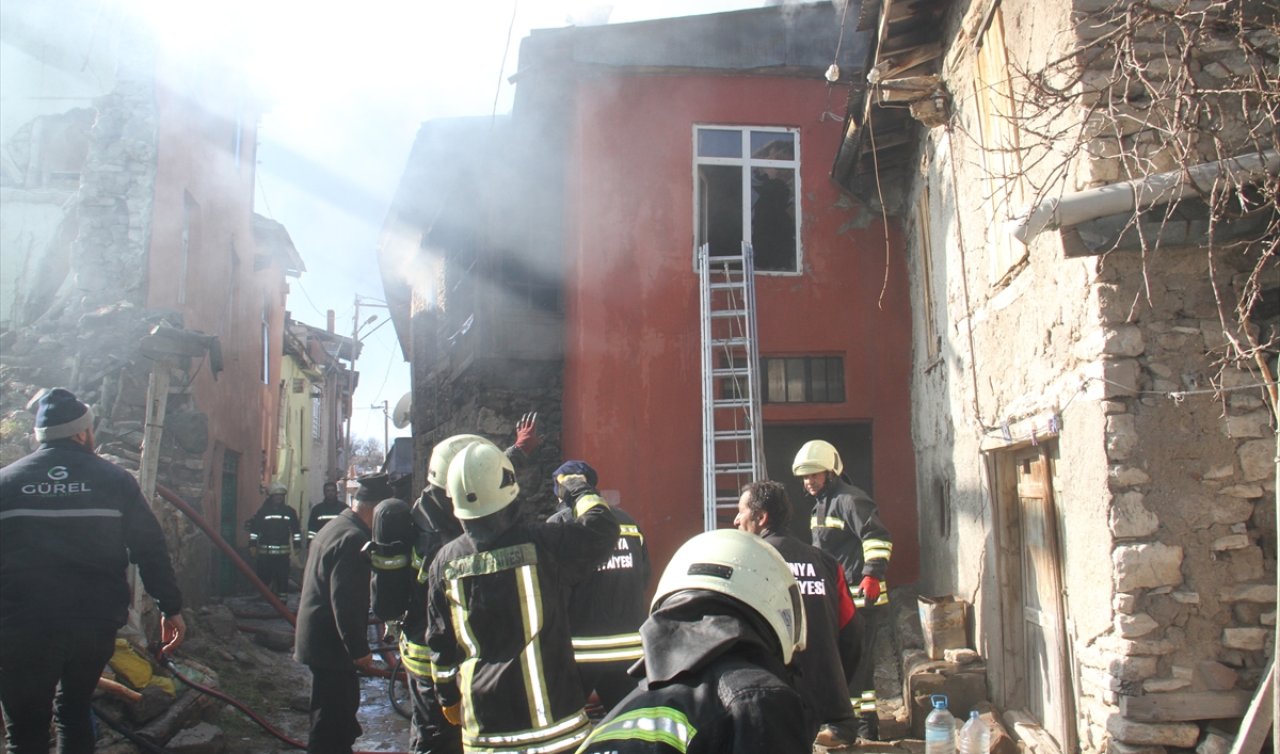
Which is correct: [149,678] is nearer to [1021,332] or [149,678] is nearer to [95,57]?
[1021,332]

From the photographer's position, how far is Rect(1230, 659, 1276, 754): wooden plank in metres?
3.82

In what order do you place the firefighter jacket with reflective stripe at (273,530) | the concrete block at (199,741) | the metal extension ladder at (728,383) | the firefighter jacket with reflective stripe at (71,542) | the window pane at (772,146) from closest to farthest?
the firefighter jacket with reflective stripe at (71,542), the concrete block at (199,741), the metal extension ladder at (728,383), the window pane at (772,146), the firefighter jacket with reflective stripe at (273,530)

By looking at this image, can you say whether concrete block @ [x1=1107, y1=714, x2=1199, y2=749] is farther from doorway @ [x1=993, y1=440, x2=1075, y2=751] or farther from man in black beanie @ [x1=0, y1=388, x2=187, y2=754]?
man in black beanie @ [x1=0, y1=388, x2=187, y2=754]

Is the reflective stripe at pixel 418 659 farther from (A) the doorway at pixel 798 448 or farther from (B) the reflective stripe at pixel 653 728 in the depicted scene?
(A) the doorway at pixel 798 448

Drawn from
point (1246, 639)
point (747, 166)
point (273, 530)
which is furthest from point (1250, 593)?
point (273, 530)

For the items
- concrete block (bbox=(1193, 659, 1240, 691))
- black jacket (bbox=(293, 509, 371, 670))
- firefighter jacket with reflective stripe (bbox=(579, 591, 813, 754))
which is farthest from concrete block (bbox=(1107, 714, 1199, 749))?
black jacket (bbox=(293, 509, 371, 670))

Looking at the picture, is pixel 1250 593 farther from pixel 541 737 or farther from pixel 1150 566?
pixel 541 737

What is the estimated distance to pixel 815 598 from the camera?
4.06 meters

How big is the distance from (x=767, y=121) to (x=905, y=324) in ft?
8.59

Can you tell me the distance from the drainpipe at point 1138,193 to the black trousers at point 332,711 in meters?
4.14

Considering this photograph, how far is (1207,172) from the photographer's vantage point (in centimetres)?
388

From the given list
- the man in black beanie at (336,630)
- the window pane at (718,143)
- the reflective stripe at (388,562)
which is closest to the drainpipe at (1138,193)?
the reflective stripe at (388,562)

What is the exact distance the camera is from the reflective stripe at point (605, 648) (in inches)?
200

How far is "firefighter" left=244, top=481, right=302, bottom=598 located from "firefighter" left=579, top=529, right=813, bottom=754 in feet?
40.9
